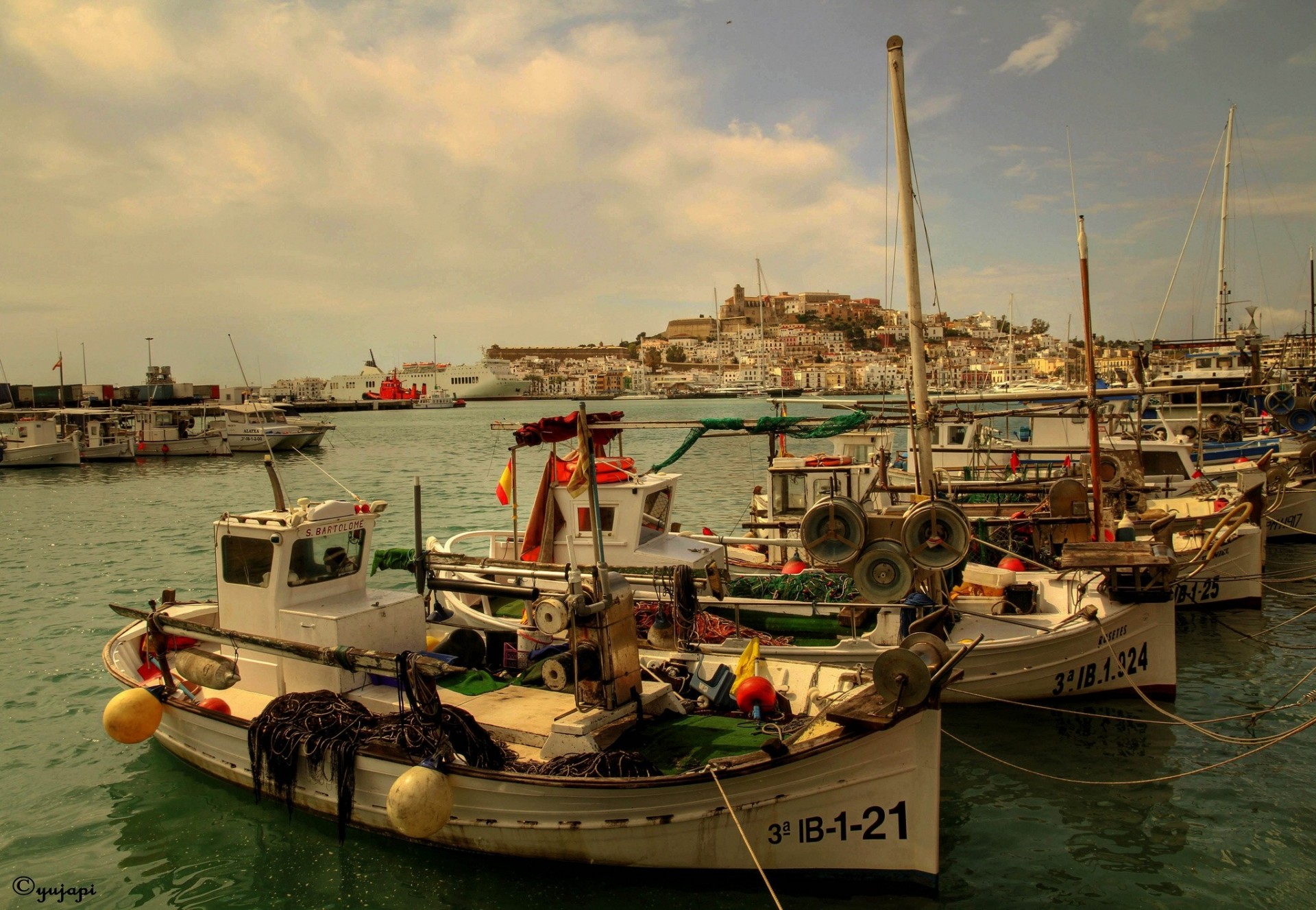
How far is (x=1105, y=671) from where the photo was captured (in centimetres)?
1070

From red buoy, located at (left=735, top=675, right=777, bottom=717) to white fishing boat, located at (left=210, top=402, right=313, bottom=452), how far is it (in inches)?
2051

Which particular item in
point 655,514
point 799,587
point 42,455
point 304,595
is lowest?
point 799,587

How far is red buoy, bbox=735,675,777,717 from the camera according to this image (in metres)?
8.31

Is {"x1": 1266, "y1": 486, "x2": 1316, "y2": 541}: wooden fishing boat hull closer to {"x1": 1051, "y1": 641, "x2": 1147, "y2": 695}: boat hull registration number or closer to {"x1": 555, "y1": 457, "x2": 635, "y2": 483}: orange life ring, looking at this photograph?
{"x1": 1051, "y1": 641, "x2": 1147, "y2": 695}: boat hull registration number

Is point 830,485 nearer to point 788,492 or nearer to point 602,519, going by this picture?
point 788,492

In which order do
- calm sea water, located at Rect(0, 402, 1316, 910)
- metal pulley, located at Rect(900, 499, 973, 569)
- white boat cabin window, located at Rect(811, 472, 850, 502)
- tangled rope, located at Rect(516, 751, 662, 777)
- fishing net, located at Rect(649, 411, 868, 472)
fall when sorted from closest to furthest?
1. tangled rope, located at Rect(516, 751, 662, 777)
2. calm sea water, located at Rect(0, 402, 1316, 910)
3. metal pulley, located at Rect(900, 499, 973, 569)
4. fishing net, located at Rect(649, 411, 868, 472)
5. white boat cabin window, located at Rect(811, 472, 850, 502)

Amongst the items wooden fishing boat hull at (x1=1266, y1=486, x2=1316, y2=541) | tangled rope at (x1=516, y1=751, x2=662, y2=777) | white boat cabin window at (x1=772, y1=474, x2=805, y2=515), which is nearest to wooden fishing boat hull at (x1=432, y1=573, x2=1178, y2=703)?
tangled rope at (x1=516, y1=751, x2=662, y2=777)

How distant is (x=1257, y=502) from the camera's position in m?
14.0

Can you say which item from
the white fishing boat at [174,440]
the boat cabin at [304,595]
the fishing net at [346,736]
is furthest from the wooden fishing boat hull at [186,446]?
the fishing net at [346,736]

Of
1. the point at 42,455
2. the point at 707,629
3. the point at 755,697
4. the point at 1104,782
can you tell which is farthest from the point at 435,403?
the point at 1104,782

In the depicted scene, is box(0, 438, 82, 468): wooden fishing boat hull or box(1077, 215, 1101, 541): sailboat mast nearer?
box(1077, 215, 1101, 541): sailboat mast

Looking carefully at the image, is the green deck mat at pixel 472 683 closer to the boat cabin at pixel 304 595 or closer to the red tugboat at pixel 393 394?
the boat cabin at pixel 304 595

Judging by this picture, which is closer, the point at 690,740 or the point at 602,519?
the point at 690,740

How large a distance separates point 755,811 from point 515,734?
232cm
